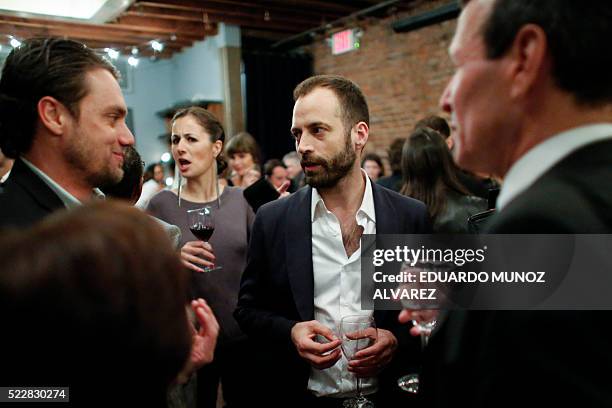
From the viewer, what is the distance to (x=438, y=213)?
257cm

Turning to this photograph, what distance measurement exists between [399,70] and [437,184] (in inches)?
197

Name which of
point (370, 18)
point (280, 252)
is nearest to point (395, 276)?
point (280, 252)

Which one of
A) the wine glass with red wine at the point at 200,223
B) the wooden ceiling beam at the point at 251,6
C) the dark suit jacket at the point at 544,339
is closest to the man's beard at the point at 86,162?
the wine glass with red wine at the point at 200,223

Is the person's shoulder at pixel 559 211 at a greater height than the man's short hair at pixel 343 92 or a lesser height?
lesser

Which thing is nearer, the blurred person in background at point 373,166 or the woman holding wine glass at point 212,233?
the woman holding wine glass at point 212,233

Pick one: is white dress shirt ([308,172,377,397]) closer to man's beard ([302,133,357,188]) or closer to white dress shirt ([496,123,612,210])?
man's beard ([302,133,357,188])

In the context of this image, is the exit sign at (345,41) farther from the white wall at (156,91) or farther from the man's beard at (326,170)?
the man's beard at (326,170)

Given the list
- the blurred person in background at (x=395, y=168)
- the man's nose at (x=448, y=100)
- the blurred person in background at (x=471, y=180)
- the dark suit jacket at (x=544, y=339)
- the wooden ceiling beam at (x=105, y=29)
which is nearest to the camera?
the dark suit jacket at (x=544, y=339)

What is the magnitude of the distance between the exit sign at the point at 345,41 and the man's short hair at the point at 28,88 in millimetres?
6370

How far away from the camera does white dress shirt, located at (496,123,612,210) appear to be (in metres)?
0.65

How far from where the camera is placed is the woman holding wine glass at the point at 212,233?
85.1 inches

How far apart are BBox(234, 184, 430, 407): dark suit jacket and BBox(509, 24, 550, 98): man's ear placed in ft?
3.22

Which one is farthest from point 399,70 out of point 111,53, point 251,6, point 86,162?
point 86,162

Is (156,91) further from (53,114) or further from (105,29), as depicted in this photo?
(53,114)
